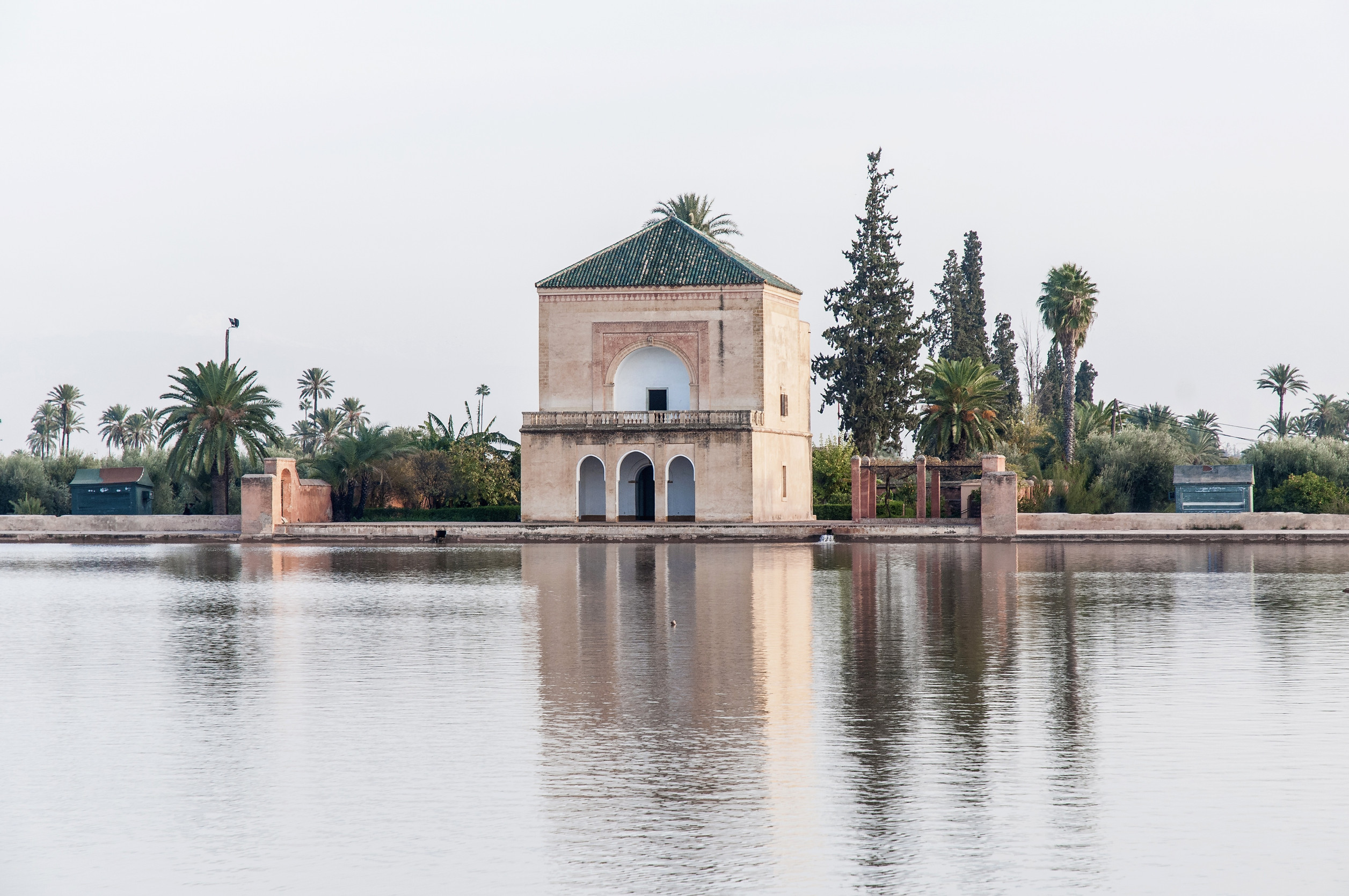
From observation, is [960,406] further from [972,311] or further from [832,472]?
[972,311]

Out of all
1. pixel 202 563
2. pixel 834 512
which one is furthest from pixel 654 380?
pixel 202 563

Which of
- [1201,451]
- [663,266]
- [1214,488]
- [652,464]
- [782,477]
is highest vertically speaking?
[663,266]

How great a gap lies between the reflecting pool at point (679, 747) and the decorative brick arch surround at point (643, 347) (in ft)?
80.6

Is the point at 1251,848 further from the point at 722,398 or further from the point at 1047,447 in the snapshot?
the point at 1047,447

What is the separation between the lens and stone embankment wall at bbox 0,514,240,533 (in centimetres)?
3953

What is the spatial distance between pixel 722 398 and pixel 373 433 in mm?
10900

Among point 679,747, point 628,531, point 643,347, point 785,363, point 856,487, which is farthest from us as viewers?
point 785,363

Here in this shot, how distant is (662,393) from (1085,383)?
2700 cm

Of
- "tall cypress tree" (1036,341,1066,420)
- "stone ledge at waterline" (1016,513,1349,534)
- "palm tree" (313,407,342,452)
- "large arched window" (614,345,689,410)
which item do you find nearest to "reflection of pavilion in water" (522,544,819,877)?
"stone ledge at waterline" (1016,513,1349,534)

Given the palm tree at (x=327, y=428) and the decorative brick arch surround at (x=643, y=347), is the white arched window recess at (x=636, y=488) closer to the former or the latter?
the decorative brick arch surround at (x=643, y=347)

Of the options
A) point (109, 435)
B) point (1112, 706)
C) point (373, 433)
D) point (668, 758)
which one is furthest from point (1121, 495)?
point (109, 435)

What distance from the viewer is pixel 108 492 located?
42719mm

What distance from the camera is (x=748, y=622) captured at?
1566 centimetres

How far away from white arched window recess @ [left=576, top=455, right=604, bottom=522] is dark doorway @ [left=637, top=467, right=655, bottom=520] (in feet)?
3.52
